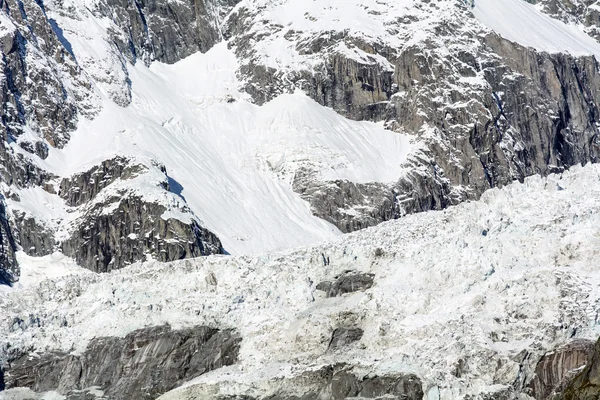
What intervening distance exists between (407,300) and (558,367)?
22939 millimetres

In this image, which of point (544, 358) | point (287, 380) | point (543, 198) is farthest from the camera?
point (543, 198)

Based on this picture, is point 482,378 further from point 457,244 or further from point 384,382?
point 457,244

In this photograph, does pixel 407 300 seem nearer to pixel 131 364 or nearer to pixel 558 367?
pixel 558 367

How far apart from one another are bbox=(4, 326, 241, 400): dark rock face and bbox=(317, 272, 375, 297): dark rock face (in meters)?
11.4

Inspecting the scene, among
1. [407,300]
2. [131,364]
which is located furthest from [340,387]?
[131,364]

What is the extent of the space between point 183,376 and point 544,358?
41.3m

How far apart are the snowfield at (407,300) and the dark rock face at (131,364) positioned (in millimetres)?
1617

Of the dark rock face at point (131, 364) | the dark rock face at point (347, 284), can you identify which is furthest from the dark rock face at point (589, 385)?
the dark rock face at point (131, 364)

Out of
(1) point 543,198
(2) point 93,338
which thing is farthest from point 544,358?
(2) point 93,338

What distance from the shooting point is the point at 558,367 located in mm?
160250

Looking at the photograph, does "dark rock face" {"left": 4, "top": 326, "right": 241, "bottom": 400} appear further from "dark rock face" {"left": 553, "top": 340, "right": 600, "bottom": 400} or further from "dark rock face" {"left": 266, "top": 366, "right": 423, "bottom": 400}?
"dark rock face" {"left": 553, "top": 340, "right": 600, "bottom": 400}

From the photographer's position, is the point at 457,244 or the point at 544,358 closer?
the point at 544,358

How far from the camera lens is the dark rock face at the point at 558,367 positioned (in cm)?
15888

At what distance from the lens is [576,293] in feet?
547
